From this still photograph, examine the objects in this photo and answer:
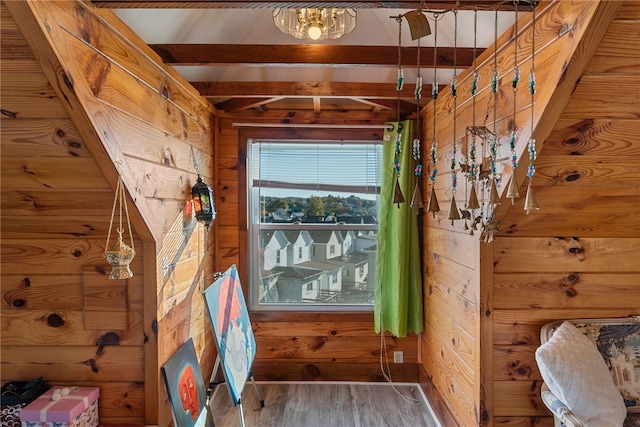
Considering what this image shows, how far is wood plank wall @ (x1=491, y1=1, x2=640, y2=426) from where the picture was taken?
1.48 meters

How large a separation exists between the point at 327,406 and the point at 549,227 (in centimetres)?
189

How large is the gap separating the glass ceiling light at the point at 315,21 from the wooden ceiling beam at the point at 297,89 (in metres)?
0.50

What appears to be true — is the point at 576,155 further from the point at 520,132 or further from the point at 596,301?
the point at 596,301

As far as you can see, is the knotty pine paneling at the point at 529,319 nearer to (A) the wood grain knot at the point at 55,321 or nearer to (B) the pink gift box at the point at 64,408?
(B) the pink gift box at the point at 64,408

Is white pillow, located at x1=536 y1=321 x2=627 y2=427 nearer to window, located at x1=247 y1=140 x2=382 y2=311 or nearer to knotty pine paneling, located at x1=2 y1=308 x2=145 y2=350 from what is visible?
window, located at x1=247 y1=140 x2=382 y2=311

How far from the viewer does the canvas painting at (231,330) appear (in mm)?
1803

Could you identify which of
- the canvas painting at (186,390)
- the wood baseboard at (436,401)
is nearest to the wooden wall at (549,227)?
the wood baseboard at (436,401)

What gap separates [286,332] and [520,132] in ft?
7.30

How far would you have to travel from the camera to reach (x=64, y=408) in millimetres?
1392

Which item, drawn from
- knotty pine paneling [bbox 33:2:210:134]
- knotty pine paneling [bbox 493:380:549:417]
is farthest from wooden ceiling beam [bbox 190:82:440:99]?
knotty pine paneling [bbox 493:380:549:417]

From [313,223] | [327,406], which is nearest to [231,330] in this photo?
[327,406]

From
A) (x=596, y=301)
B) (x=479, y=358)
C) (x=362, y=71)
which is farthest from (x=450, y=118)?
(x=479, y=358)

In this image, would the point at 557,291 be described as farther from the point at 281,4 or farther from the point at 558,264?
the point at 281,4

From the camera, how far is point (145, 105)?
160 cm
